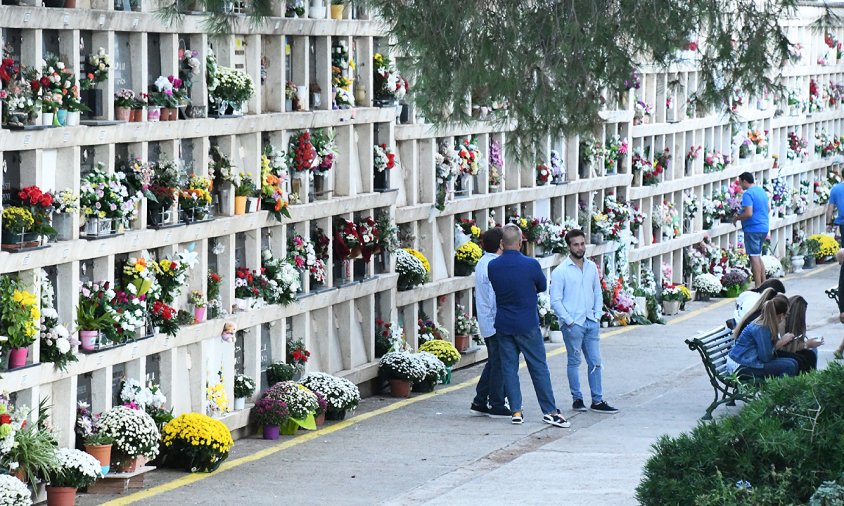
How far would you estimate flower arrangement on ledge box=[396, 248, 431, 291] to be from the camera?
51.4ft

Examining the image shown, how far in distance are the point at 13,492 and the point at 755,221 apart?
14751 millimetres

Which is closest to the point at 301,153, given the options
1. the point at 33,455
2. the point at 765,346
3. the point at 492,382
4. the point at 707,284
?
the point at 492,382

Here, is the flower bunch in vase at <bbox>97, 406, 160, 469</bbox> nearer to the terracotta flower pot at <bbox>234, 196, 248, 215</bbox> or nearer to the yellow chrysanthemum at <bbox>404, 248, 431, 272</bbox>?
the terracotta flower pot at <bbox>234, 196, 248, 215</bbox>

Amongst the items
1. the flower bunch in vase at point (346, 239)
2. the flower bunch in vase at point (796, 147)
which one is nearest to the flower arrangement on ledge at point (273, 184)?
the flower bunch in vase at point (346, 239)

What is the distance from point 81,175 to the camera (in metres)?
10.9

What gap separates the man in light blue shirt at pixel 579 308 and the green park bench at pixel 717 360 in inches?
31.7

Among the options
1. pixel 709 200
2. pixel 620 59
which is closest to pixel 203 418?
pixel 620 59

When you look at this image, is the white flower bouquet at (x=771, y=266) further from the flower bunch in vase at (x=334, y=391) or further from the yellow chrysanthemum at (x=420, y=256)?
the flower bunch in vase at (x=334, y=391)

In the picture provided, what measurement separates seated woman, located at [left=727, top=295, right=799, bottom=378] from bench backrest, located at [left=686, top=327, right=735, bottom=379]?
21 cm

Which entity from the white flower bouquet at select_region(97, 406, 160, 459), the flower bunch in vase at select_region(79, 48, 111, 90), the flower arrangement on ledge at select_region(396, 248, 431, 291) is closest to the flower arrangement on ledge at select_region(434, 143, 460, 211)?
the flower arrangement on ledge at select_region(396, 248, 431, 291)

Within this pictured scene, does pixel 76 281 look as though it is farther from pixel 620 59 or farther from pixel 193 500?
pixel 620 59

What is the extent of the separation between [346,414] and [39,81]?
4.67 m

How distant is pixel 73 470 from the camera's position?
1019 cm

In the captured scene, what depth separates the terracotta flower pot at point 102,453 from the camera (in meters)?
10.7
